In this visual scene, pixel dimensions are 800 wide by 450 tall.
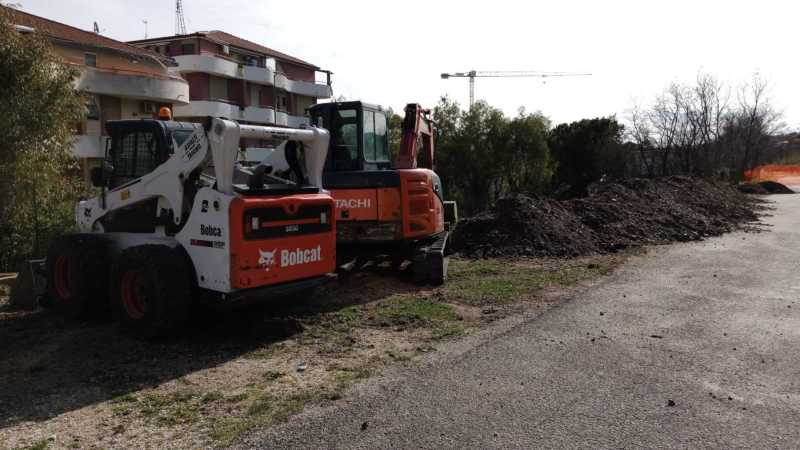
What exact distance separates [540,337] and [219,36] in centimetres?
3946

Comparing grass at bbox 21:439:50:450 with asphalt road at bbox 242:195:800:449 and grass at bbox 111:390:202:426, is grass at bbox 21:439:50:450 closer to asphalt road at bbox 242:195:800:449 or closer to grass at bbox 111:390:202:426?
grass at bbox 111:390:202:426

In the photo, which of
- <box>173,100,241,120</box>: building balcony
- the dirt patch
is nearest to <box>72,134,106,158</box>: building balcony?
<box>173,100,241,120</box>: building balcony

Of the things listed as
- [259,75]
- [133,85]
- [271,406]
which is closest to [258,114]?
[259,75]

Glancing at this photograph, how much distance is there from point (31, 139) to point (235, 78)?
2979 centimetres

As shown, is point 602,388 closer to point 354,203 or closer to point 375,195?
point 375,195

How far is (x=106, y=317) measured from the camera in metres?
7.62

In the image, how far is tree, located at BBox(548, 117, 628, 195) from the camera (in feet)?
134

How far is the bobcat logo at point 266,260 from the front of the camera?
639cm

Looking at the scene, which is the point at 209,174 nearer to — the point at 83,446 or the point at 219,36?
the point at 83,446

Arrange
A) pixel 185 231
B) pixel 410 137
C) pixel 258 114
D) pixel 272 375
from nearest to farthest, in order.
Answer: pixel 272 375 → pixel 185 231 → pixel 410 137 → pixel 258 114

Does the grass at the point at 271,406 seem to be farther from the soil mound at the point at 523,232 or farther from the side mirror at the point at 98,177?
the soil mound at the point at 523,232

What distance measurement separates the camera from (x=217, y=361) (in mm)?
6230

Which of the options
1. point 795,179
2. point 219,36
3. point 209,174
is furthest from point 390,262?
point 795,179

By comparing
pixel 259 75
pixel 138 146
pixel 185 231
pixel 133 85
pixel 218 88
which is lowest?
pixel 185 231
